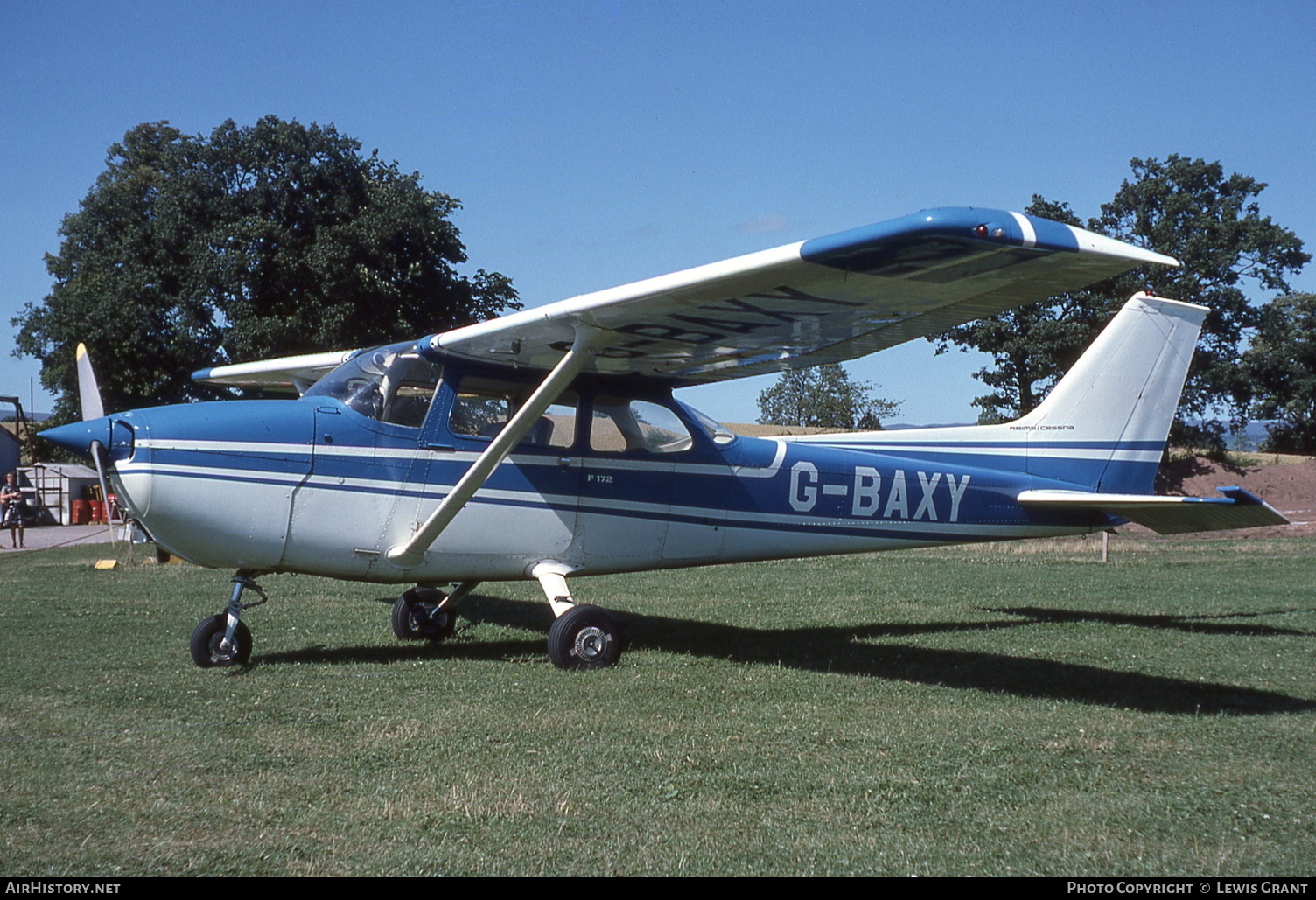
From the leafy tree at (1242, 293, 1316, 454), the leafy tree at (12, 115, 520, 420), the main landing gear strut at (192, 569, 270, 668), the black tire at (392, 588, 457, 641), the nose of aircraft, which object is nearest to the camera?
the nose of aircraft

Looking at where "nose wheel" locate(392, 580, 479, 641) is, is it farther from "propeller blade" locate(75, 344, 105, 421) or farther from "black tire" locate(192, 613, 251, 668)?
"propeller blade" locate(75, 344, 105, 421)

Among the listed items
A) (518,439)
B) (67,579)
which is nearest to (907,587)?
(518,439)

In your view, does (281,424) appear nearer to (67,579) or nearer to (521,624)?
(521,624)

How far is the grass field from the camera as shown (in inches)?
142

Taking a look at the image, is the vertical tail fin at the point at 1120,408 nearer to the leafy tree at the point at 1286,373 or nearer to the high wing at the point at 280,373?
the high wing at the point at 280,373

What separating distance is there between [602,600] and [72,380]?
31.2 metres

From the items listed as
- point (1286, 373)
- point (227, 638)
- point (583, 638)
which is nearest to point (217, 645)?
point (227, 638)

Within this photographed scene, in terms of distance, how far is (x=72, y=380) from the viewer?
116 ft

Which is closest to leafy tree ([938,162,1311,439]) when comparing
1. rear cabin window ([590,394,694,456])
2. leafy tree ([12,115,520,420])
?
leafy tree ([12,115,520,420])

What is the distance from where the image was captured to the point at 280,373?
10688 mm

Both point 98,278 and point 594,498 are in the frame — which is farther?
point 98,278

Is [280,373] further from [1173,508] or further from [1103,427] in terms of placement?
[1173,508]

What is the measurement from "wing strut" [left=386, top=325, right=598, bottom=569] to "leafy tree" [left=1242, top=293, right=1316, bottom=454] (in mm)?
35447
